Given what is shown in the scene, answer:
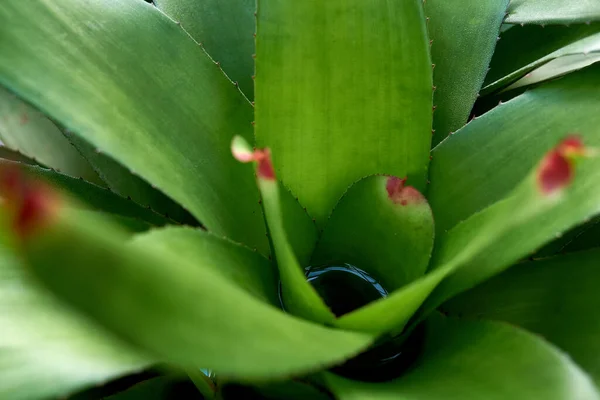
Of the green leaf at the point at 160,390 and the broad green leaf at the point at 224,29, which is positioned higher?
the broad green leaf at the point at 224,29

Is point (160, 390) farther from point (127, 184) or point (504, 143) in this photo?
point (504, 143)

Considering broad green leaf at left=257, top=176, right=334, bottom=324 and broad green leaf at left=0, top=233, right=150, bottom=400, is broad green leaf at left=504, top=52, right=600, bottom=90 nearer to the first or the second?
broad green leaf at left=257, top=176, right=334, bottom=324

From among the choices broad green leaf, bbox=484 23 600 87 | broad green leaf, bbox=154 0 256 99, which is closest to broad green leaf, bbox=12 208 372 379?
broad green leaf, bbox=154 0 256 99

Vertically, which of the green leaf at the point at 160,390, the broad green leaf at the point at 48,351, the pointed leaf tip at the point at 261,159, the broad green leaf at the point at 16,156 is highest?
the broad green leaf at the point at 16,156

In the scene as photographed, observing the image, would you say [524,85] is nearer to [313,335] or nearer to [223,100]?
[223,100]

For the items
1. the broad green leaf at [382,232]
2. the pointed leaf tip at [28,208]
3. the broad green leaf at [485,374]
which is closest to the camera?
the pointed leaf tip at [28,208]

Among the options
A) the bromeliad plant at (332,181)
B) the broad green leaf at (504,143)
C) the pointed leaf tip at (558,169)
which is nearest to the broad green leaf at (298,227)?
the bromeliad plant at (332,181)

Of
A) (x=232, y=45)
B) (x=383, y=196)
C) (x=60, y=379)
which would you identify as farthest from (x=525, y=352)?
(x=232, y=45)

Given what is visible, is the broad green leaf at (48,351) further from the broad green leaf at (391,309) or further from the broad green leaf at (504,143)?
the broad green leaf at (504,143)

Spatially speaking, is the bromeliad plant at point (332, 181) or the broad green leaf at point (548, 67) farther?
the broad green leaf at point (548, 67)
